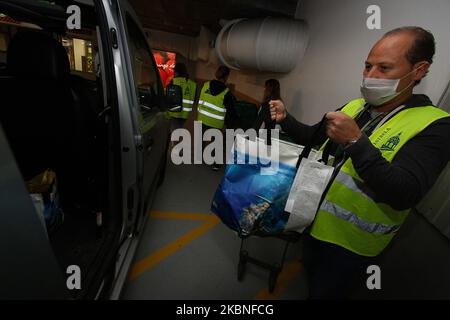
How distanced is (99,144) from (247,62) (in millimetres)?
3558

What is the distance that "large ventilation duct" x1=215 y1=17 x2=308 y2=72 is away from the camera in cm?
328

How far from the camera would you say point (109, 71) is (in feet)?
3.88

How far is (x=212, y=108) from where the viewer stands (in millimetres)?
3385

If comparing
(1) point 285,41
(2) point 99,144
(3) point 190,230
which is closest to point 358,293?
(3) point 190,230

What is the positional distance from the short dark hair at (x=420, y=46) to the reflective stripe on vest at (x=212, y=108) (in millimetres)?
2595

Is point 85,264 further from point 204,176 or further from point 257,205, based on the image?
point 204,176

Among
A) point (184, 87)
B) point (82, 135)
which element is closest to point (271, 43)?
point (184, 87)

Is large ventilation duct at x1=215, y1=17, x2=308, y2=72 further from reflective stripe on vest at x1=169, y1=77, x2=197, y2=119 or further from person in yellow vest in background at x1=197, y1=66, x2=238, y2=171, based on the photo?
reflective stripe on vest at x1=169, y1=77, x2=197, y2=119

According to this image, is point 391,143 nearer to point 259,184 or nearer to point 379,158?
point 379,158

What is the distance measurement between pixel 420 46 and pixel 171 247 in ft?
6.85

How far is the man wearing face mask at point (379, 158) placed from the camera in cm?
A: 79

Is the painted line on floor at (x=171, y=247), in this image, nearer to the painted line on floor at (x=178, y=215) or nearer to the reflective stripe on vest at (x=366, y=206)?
the painted line on floor at (x=178, y=215)

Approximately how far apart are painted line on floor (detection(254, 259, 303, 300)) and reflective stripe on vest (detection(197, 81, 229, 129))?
2250 millimetres

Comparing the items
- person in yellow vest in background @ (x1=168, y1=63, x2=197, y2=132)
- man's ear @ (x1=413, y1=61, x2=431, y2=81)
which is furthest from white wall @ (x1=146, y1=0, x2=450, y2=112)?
person in yellow vest in background @ (x1=168, y1=63, x2=197, y2=132)
